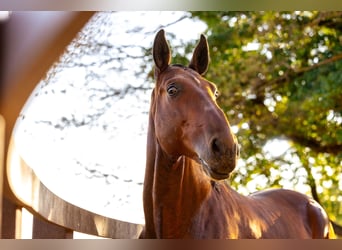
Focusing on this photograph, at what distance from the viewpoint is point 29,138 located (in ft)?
9.17

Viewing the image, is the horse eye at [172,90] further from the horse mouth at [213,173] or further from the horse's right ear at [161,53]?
the horse mouth at [213,173]

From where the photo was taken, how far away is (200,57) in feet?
6.77

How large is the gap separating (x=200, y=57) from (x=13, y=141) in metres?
0.67

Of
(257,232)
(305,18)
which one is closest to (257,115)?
(305,18)

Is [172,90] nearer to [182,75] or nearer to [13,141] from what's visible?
[182,75]

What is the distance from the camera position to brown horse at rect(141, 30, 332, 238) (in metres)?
1.82

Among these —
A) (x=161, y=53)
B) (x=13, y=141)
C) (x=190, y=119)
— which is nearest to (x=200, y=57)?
(x=161, y=53)

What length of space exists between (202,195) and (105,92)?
1.67m

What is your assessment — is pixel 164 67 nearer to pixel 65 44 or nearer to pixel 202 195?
pixel 202 195

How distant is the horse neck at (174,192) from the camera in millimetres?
1920

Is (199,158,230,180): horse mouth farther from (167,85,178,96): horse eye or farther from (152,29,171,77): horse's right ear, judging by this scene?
(152,29,171,77): horse's right ear

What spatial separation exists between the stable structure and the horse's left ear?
60 centimetres

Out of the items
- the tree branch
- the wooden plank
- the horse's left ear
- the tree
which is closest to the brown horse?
the horse's left ear

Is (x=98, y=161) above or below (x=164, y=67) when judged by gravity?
below
